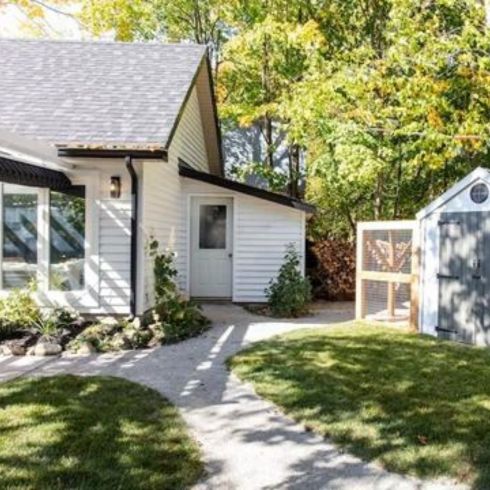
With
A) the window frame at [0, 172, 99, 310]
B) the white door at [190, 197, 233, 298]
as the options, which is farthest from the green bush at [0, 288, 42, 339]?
the white door at [190, 197, 233, 298]

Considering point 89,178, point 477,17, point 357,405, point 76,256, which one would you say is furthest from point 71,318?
point 477,17

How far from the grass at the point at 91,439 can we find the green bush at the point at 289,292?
17.0 feet

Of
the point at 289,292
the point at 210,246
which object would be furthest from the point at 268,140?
the point at 289,292

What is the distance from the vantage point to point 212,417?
14.9 feet

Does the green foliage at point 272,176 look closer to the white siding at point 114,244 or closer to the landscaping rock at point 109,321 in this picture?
the white siding at point 114,244

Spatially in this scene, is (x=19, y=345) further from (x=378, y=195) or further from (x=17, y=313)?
(x=378, y=195)

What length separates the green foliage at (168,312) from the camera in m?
7.82

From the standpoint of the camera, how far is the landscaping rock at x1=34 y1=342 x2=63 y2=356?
6906 millimetres

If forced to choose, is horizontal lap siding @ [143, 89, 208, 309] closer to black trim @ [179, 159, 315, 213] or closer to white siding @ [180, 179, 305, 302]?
black trim @ [179, 159, 315, 213]

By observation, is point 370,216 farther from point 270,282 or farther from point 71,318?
point 71,318

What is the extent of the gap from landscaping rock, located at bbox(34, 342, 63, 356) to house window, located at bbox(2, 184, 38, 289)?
5.08 feet

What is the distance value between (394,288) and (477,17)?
190 inches

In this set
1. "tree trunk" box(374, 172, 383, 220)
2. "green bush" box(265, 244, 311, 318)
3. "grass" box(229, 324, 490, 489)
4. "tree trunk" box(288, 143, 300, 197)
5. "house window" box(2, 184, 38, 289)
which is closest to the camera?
"grass" box(229, 324, 490, 489)

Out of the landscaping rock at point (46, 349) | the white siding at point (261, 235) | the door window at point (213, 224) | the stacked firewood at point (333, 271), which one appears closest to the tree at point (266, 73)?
the stacked firewood at point (333, 271)
